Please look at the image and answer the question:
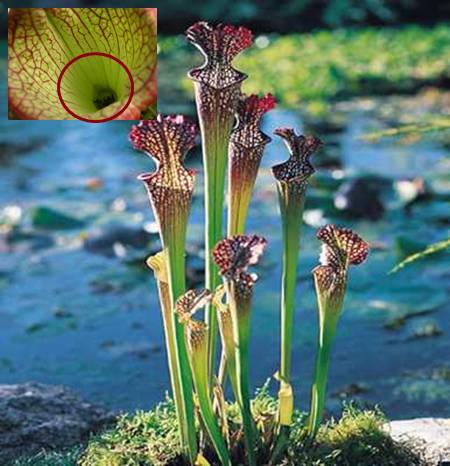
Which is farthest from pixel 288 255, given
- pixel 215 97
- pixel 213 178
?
pixel 215 97

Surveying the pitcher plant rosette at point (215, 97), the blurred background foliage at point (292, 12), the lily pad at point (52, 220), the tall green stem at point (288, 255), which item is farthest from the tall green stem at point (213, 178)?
the blurred background foliage at point (292, 12)

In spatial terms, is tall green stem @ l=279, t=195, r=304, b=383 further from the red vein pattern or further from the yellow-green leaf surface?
the yellow-green leaf surface

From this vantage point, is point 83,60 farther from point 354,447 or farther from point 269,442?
point 354,447

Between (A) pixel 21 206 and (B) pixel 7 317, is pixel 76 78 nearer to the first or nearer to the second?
(B) pixel 7 317

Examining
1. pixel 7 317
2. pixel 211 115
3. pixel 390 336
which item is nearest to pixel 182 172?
pixel 211 115

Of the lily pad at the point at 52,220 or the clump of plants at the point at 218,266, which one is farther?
the lily pad at the point at 52,220

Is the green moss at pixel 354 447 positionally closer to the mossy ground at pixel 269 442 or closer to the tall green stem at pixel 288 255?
the mossy ground at pixel 269 442
